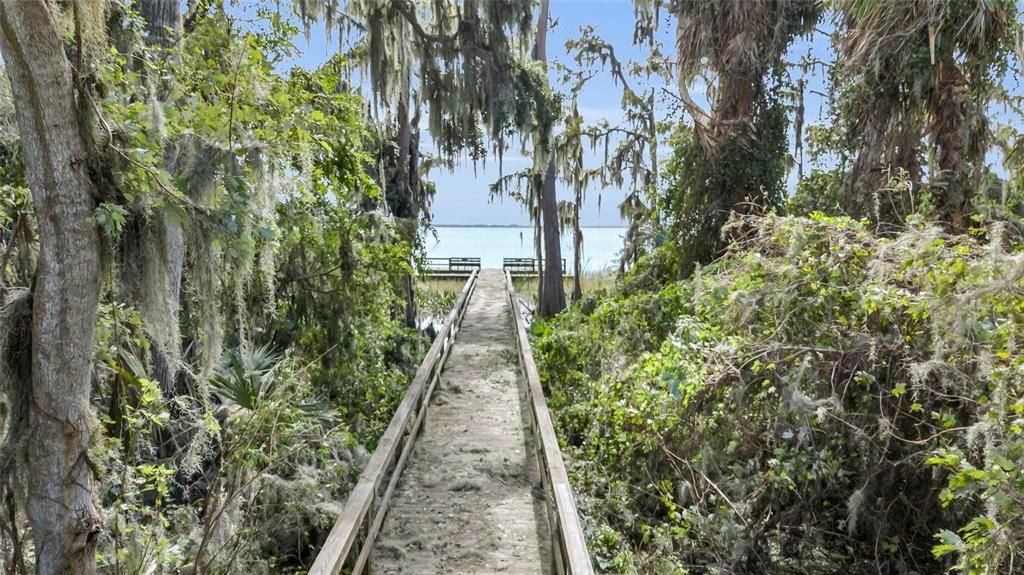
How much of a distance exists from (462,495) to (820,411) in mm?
2683

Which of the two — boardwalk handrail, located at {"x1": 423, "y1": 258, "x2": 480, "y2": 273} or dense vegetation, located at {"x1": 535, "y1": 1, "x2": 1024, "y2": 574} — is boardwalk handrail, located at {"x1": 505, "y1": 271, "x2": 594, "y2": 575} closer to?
dense vegetation, located at {"x1": 535, "y1": 1, "x2": 1024, "y2": 574}

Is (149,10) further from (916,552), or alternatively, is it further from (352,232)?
(916,552)

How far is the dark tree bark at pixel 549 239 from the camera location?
1834cm

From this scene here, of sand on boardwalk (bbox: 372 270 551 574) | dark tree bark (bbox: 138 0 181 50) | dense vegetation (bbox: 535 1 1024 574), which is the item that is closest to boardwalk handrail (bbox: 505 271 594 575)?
sand on boardwalk (bbox: 372 270 551 574)

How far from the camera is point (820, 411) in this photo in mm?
4188

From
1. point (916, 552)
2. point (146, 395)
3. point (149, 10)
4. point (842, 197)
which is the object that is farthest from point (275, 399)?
point (842, 197)

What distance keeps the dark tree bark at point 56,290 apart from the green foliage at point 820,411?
10.9ft

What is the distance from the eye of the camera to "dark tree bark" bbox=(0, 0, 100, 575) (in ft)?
7.98

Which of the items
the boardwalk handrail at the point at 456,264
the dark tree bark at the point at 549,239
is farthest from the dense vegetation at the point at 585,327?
the boardwalk handrail at the point at 456,264

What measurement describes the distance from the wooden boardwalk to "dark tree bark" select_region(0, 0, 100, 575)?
1.00 m

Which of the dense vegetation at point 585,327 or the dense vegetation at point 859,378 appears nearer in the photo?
the dense vegetation at point 585,327

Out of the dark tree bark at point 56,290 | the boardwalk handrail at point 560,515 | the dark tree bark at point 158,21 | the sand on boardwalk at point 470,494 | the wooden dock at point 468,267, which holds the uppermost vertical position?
the dark tree bark at point 158,21

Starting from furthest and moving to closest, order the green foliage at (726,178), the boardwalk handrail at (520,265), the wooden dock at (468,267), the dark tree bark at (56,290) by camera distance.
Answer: the boardwalk handrail at (520,265)
the wooden dock at (468,267)
the green foliage at (726,178)
the dark tree bark at (56,290)

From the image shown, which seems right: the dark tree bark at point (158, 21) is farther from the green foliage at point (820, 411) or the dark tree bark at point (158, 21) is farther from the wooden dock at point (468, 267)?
the wooden dock at point (468, 267)
